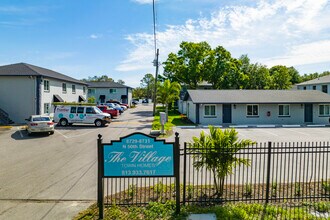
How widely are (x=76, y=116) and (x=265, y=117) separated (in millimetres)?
20827

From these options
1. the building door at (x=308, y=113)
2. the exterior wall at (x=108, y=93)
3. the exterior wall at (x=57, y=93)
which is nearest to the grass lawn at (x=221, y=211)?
the exterior wall at (x=57, y=93)

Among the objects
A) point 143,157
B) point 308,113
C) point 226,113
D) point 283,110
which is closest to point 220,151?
point 143,157

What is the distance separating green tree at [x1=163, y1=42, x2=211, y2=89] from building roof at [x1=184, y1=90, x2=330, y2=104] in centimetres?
1741

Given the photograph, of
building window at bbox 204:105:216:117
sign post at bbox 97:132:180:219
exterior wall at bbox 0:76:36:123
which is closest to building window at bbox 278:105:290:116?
building window at bbox 204:105:216:117

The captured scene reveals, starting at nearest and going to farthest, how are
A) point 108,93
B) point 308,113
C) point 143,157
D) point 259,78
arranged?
1. point 143,157
2. point 308,113
3. point 108,93
4. point 259,78

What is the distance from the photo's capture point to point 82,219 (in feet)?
18.6

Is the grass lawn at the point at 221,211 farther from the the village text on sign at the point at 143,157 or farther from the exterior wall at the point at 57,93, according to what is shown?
the exterior wall at the point at 57,93

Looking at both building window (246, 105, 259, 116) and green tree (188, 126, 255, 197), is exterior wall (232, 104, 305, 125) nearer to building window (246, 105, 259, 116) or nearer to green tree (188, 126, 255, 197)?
building window (246, 105, 259, 116)

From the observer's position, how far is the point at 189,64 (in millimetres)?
48531

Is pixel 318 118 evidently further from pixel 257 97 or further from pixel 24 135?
pixel 24 135

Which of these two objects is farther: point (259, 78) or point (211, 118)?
point (259, 78)

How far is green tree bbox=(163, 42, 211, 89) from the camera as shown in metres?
47.8

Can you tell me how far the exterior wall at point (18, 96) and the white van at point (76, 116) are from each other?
13.4ft

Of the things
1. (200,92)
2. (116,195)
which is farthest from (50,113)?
(116,195)
